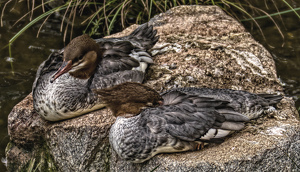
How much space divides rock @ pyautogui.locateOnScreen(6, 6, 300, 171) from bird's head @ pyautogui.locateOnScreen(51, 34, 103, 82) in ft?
1.32

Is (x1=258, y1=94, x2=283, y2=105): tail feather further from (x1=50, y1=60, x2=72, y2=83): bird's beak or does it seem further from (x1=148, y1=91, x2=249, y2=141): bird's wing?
(x1=50, y1=60, x2=72, y2=83): bird's beak

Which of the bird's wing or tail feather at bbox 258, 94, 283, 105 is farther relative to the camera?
tail feather at bbox 258, 94, 283, 105

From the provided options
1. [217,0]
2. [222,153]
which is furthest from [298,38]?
[222,153]

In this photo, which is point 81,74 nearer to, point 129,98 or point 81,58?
point 81,58

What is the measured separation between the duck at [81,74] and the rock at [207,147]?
0.14 metres

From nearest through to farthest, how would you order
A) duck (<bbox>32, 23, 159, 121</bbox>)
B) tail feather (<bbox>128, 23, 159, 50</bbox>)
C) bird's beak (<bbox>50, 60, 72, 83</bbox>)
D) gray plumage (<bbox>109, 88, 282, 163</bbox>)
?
gray plumage (<bbox>109, 88, 282, 163</bbox>) → bird's beak (<bbox>50, 60, 72, 83</bbox>) → duck (<bbox>32, 23, 159, 121</bbox>) → tail feather (<bbox>128, 23, 159, 50</bbox>)

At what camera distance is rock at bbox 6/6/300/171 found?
3.35 meters

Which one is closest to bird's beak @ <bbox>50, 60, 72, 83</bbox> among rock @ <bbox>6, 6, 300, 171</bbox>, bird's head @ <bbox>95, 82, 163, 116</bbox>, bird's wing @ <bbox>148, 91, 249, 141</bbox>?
rock @ <bbox>6, 6, 300, 171</bbox>

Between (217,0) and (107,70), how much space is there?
2.75 meters

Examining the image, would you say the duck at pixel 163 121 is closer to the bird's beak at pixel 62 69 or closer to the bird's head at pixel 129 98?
the bird's head at pixel 129 98

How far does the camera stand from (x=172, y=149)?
3379mm

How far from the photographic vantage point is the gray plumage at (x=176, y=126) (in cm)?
333

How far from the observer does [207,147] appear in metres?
3.47

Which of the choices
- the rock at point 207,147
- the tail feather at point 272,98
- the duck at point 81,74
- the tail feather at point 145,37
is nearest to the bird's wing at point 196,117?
the rock at point 207,147
